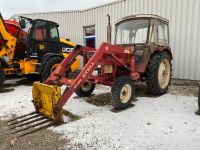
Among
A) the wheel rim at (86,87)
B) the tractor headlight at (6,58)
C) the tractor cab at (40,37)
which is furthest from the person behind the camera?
the tractor cab at (40,37)

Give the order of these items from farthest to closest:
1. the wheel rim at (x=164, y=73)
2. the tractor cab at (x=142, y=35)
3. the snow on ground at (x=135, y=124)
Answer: the wheel rim at (x=164, y=73) → the tractor cab at (x=142, y=35) → the snow on ground at (x=135, y=124)

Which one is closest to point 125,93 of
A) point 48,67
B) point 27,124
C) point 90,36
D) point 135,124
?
point 135,124

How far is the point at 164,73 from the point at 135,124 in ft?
10.1

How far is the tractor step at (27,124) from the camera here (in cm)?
405

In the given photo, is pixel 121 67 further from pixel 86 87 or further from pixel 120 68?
pixel 86 87

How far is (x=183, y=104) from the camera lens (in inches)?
223

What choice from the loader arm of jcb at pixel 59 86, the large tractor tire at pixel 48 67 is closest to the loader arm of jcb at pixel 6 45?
the large tractor tire at pixel 48 67

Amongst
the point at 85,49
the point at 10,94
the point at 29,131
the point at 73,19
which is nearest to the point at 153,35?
the point at 85,49

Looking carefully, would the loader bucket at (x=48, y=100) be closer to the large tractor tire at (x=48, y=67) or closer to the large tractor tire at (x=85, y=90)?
the large tractor tire at (x=85, y=90)

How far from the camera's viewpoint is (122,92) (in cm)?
524

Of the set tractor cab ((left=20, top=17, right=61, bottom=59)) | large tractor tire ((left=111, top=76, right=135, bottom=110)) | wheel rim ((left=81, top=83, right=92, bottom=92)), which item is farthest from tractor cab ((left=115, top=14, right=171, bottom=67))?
tractor cab ((left=20, top=17, right=61, bottom=59))

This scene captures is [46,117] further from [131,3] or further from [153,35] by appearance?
[131,3]

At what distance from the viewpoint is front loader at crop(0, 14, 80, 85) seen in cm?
802

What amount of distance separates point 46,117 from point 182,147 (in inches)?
107
